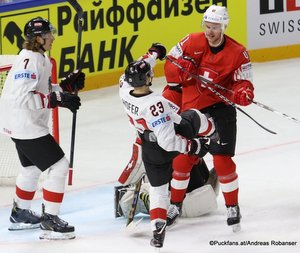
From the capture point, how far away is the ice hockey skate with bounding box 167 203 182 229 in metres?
7.12

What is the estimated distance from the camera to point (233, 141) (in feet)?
23.0

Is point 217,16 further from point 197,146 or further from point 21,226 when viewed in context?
point 21,226

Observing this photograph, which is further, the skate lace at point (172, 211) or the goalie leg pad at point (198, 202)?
the goalie leg pad at point (198, 202)

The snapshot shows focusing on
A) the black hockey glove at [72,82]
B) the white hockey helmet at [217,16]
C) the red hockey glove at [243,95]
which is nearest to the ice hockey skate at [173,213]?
the red hockey glove at [243,95]

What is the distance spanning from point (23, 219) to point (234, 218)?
1308 mm

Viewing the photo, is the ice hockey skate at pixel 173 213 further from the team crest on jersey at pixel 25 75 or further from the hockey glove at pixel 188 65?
the team crest on jersey at pixel 25 75

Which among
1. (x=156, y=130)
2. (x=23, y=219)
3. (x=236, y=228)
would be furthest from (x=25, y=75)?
(x=236, y=228)

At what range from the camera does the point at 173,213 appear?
7148 mm

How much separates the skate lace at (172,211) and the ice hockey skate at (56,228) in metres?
0.62

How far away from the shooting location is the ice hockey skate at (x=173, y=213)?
7.12 metres

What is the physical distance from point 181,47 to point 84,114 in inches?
132

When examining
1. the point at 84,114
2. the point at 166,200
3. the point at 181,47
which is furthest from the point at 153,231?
the point at 84,114

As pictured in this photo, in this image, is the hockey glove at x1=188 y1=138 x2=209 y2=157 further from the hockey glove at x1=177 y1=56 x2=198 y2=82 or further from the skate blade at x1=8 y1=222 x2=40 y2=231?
the skate blade at x1=8 y1=222 x2=40 y2=231

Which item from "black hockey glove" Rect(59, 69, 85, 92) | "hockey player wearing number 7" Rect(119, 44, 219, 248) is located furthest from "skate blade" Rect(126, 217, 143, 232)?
"black hockey glove" Rect(59, 69, 85, 92)
